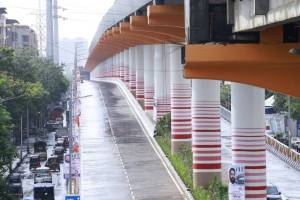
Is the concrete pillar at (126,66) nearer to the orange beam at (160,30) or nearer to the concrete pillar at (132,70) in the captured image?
the concrete pillar at (132,70)

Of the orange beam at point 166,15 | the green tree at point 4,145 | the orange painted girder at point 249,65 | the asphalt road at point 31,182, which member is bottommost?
the asphalt road at point 31,182

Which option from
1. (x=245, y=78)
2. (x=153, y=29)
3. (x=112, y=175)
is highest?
(x=153, y=29)

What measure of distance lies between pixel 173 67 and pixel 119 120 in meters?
20.3

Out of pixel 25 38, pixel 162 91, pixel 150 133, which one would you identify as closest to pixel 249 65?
pixel 150 133

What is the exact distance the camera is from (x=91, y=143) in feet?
182

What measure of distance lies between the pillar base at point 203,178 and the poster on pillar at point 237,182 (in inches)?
374

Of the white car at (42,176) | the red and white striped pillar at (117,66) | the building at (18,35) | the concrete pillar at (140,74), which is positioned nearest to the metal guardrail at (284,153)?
the white car at (42,176)

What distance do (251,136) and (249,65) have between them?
985 centimetres

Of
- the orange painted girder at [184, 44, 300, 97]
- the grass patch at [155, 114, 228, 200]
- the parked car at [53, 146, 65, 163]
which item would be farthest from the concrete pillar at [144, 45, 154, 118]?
the orange painted girder at [184, 44, 300, 97]

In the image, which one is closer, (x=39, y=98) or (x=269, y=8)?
(x=269, y=8)

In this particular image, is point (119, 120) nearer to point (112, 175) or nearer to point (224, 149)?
point (224, 149)

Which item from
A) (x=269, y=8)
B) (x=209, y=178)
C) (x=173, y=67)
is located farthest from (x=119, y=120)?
(x=269, y=8)

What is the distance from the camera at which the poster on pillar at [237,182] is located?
86.9 feet

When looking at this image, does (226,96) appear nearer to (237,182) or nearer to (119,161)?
(119,161)
